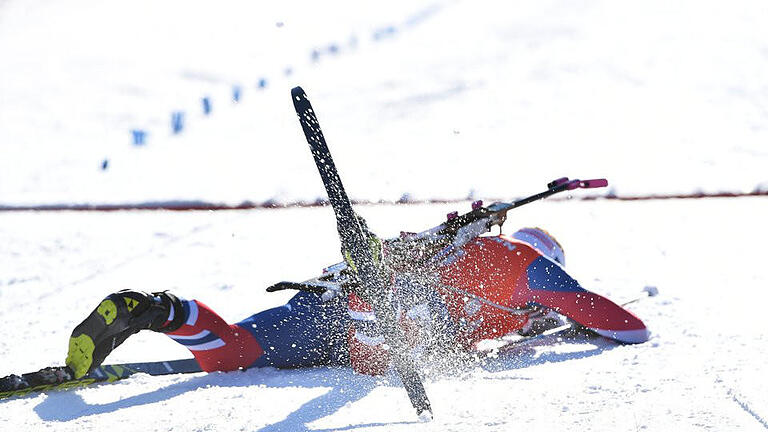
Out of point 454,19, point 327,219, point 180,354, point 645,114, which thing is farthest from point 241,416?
point 454,19

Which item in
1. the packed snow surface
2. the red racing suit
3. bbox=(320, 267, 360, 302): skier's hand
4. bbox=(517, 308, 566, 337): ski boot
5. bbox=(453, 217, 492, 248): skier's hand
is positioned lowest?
bbox=(517, 308, 566, 337): ski boot

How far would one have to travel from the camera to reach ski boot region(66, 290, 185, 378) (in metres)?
3.15

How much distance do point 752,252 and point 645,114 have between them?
4.76 m

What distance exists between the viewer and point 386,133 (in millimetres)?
10617

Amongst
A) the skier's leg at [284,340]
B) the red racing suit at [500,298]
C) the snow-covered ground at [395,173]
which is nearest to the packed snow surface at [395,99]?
the snow-covered ground at [395,173]

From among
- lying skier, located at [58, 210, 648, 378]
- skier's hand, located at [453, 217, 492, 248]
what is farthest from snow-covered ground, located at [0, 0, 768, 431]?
skier's hand, located at [453, 217, 492, 248]

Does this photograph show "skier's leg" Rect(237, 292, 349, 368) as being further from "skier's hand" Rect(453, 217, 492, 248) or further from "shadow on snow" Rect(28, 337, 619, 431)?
"skier's hand" Rect(453, 217, 492, 248)

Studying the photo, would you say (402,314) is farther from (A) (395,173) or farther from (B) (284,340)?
(A) (395,173)

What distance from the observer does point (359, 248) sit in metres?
2.91

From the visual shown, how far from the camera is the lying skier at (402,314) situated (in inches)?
129

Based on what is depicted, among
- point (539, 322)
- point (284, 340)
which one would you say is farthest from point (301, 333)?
point (539, 322)

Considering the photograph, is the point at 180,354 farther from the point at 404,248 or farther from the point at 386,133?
the point at 386,133

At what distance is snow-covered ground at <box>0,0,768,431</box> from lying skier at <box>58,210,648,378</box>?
0.46ft

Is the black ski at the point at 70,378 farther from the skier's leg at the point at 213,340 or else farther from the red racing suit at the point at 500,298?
the red racing suit at the point at 500,298
